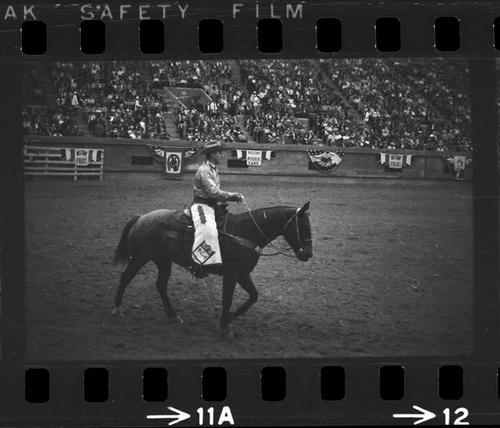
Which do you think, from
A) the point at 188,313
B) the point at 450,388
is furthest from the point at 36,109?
the point at 450,388

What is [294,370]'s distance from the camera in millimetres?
11398

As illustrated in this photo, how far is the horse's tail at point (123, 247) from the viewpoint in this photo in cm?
1162

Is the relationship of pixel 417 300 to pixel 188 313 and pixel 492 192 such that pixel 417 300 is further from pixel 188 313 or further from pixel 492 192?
pixel 188 313

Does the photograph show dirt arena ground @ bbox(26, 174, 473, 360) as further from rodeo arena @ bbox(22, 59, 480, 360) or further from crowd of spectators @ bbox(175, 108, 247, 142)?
crowd of spectators @ bbox(175, 108, 247, 142)

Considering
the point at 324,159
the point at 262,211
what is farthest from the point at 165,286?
the point at 324,159

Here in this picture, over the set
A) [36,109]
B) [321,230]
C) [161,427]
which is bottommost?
[161,427]

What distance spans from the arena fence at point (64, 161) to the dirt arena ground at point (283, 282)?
17cm

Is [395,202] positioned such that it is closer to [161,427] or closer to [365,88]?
[365,88]

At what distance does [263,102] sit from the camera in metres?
11.7

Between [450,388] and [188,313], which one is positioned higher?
[188,313]

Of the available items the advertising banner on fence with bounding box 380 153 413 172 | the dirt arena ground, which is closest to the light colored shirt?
the dirt arena ground

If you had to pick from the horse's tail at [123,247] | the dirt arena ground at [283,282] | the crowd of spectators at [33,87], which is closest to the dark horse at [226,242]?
the horse's tail at [123,247]

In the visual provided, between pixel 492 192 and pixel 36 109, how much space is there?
18.7 ft

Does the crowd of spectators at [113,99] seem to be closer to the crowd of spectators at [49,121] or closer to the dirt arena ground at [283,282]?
the crowd of spectators at [49,121]
